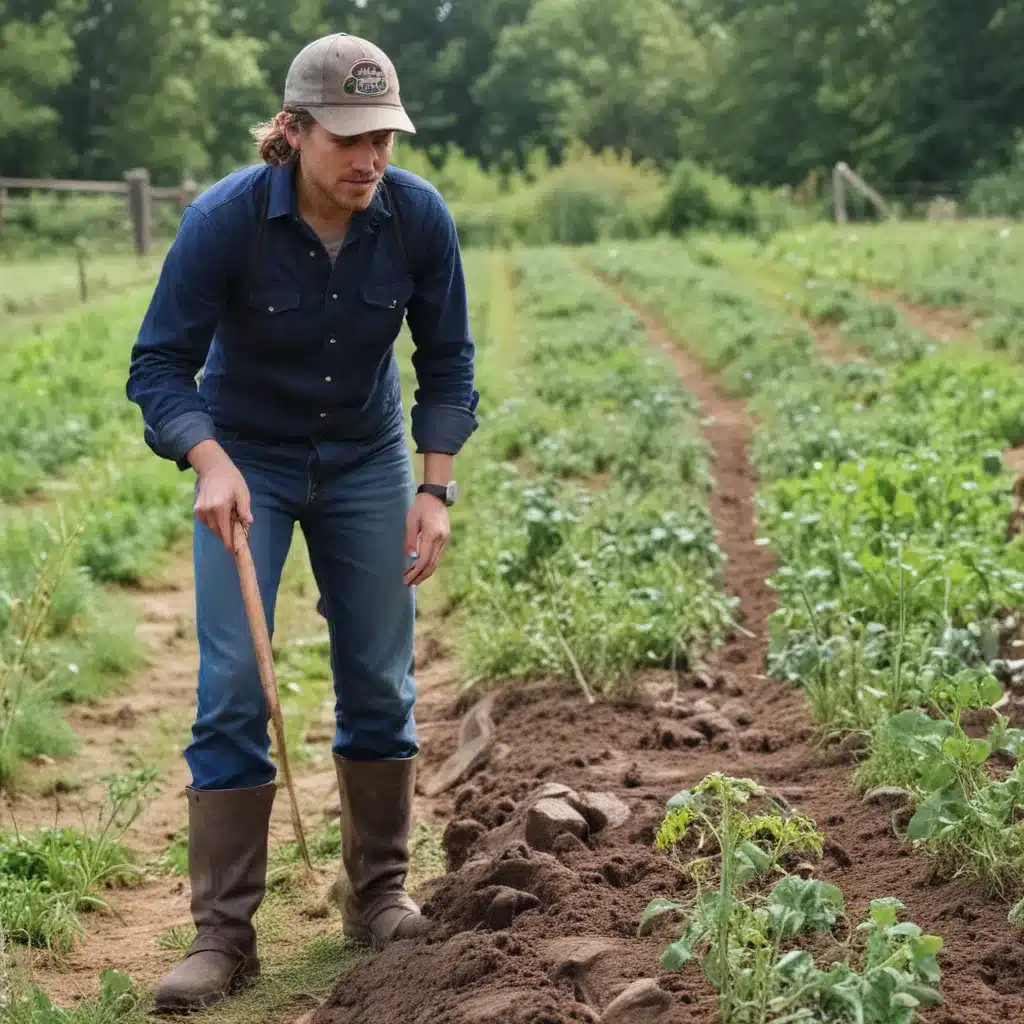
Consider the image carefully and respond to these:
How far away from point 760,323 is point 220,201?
456 inches

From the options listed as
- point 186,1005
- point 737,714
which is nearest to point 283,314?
point 186,1005

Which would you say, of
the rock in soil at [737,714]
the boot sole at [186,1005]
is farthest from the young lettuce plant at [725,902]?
the rock in soil at [737,714]

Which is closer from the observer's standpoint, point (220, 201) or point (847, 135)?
point (220, 201)

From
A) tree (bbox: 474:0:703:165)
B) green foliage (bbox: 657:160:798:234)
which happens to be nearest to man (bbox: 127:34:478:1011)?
green foliage (bbox: 657:160:798:234)

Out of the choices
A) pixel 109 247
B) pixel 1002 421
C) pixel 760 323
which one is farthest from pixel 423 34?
pixel 1002 421

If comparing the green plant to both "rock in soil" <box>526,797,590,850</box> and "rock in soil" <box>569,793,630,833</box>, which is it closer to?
"rock in soil" <box>526,797,590,850</box>

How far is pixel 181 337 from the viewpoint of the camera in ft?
11.6

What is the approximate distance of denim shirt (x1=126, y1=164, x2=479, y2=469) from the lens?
351 centimetres

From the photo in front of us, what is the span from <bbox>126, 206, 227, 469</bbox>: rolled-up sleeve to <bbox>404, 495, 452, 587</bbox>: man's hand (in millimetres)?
553

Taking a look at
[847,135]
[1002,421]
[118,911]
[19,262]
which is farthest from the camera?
[847,135]

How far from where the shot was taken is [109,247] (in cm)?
2370

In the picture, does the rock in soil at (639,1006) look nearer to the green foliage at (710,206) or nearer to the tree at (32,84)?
the green foliage at (710,206)

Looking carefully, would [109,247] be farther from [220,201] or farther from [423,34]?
[423,34]

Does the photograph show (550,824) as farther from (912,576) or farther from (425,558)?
(912,576)
